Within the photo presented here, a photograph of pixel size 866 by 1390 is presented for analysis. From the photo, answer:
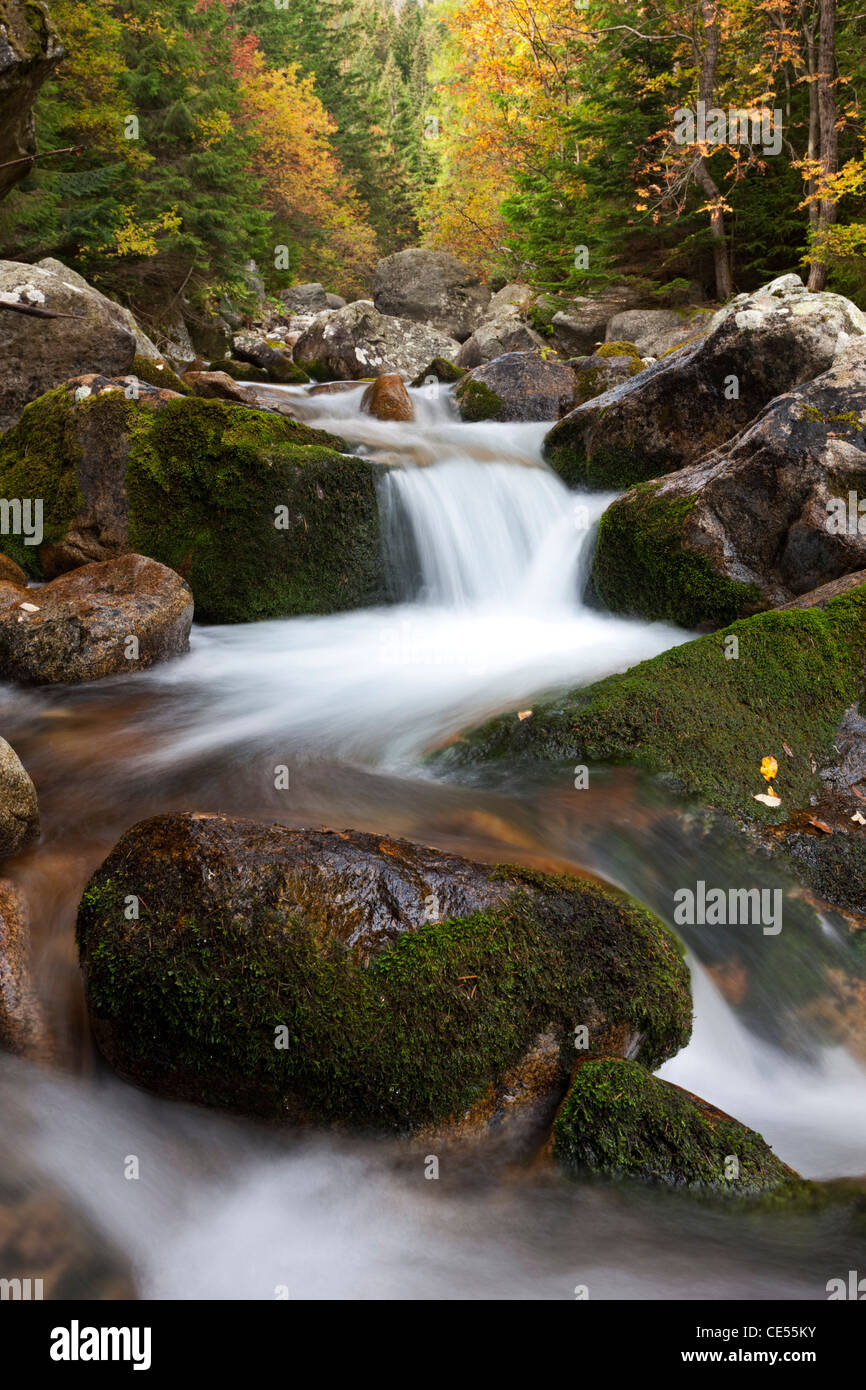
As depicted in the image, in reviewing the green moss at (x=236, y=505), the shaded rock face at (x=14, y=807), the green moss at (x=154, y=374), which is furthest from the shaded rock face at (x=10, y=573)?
the green moss at (x=154, y=374)

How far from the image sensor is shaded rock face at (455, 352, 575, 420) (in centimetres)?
1240

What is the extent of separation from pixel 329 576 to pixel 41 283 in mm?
5510

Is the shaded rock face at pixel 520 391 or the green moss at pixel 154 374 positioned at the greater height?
the shaded rock face at pixel 520 391

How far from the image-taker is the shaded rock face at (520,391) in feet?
40.7

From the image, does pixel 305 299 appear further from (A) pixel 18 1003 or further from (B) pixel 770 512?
(A) pixel 18 1003

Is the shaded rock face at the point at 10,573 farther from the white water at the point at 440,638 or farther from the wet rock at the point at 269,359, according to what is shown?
the wet rock at the point at 269,359

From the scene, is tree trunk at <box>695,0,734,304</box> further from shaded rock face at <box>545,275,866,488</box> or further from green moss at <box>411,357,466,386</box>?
shaded rock face at <box>545,275,866,488</box>

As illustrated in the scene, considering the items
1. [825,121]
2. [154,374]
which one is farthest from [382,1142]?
[825,121]

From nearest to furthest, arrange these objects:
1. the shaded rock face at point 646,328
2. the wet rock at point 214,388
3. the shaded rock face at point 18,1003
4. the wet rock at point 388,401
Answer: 1. the shaded rock face at point 18,1003
2. the wet rock at point 214,388
3. the wet rock at point 388,401
4. the shaded rock face at point 646,328

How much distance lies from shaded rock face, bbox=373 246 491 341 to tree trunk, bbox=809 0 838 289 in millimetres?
13208

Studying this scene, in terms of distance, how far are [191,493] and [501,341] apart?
13.3 metres

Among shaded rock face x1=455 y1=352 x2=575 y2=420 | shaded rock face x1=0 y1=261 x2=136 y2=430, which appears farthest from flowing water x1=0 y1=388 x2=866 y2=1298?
shaded rock face x1=455 y1=352 x2=575 y2=420

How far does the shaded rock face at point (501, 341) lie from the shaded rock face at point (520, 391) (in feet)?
18.2

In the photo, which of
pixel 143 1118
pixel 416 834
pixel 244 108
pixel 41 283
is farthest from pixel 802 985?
pixel 244 108
